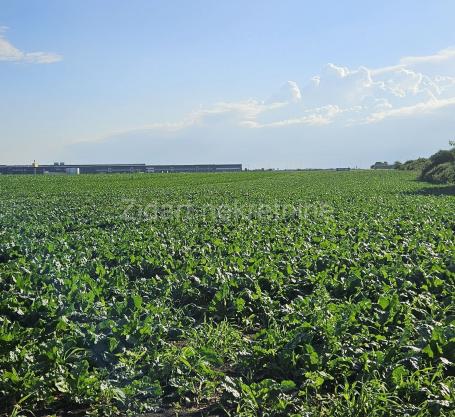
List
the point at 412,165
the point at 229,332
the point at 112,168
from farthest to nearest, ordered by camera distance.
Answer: the point at 112,168
the point at 412,165
the point at 229,332

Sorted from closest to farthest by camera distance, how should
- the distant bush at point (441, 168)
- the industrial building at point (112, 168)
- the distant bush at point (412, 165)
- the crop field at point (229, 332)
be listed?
the crop field at point (229, 332) → the distant bush at point (441, 168) → the distant bush at point (412, 165) → the industrial building at point (112, 168)

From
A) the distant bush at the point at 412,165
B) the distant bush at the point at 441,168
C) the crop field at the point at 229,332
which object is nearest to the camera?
the crop field at the point at 229,332

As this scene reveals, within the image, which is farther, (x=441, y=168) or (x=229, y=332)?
(x=441, y=168)

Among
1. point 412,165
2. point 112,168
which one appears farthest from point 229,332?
point 112,168

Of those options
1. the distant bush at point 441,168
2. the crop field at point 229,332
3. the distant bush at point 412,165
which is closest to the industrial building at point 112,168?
the distant bush at point 412,165

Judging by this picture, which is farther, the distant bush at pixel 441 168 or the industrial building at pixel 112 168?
the industrial building at pixel 112 168

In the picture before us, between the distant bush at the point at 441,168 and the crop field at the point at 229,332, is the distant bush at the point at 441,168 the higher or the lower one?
the higher one

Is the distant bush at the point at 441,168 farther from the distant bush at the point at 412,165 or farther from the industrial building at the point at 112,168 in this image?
the industrial building at the point at 112,168

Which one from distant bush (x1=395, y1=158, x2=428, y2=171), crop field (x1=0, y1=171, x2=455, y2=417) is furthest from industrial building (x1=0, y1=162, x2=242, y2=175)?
crop field (x1=0, y1=171, x2=455, y2=417)

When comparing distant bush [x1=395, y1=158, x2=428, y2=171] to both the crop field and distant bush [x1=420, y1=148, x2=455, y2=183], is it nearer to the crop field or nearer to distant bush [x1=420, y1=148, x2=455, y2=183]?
distant bush [x1=420, y1=148, x2=455, y2=183]

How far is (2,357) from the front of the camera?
5.00 meters

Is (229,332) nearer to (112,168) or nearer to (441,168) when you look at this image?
(441,168)

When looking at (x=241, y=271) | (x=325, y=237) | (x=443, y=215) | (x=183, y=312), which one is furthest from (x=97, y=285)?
(x=443, y=215)

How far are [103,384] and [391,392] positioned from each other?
250 cm
